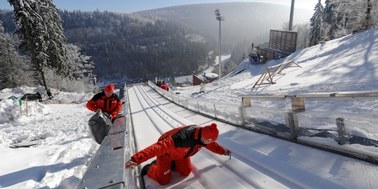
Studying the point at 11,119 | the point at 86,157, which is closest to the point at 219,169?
the point at 86,157

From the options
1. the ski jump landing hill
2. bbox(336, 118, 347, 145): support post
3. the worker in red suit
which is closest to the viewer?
the ski jump landing hill

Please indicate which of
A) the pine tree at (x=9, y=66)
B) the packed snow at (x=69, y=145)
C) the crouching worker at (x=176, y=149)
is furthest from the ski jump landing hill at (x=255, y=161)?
the pine tree at (x=9, y=66)

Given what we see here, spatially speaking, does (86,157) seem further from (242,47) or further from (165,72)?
(242,47)

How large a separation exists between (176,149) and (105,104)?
3684 millimetres

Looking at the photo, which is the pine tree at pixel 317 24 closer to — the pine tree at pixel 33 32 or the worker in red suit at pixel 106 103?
the pine tree at pixel 33 32

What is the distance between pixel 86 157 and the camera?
723 cm

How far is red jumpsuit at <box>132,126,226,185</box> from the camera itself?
4211 millimetres

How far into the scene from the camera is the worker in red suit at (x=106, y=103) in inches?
288

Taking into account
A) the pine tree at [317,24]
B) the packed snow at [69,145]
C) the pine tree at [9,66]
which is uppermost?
the pine tree at [317,24]

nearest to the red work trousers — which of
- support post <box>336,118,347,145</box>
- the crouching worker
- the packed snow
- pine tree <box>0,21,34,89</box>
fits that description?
the crouching worker

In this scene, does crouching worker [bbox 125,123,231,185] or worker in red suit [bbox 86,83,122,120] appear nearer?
crouching worker [bbox 125,123,231,185]

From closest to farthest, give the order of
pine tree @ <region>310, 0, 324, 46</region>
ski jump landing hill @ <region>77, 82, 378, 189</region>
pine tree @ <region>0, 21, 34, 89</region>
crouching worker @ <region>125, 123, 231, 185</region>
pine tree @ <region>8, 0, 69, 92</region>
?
→ ski jump landing hill @ <region>77, 82, 378, 189</region>, crouching worker @ <region>125, 123, 231, 185</region>, pine tree @ <region>8, 0, 69, 92</region>, pine tree @ <region>0, 21, 34, 89</region>, pine tree @ <region>310, 0, 324, 46</region>

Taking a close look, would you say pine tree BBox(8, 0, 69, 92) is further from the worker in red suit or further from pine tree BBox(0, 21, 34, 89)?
the worker in red suit

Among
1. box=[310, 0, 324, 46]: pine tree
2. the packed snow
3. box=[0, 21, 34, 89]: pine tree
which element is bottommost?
the packed snow
